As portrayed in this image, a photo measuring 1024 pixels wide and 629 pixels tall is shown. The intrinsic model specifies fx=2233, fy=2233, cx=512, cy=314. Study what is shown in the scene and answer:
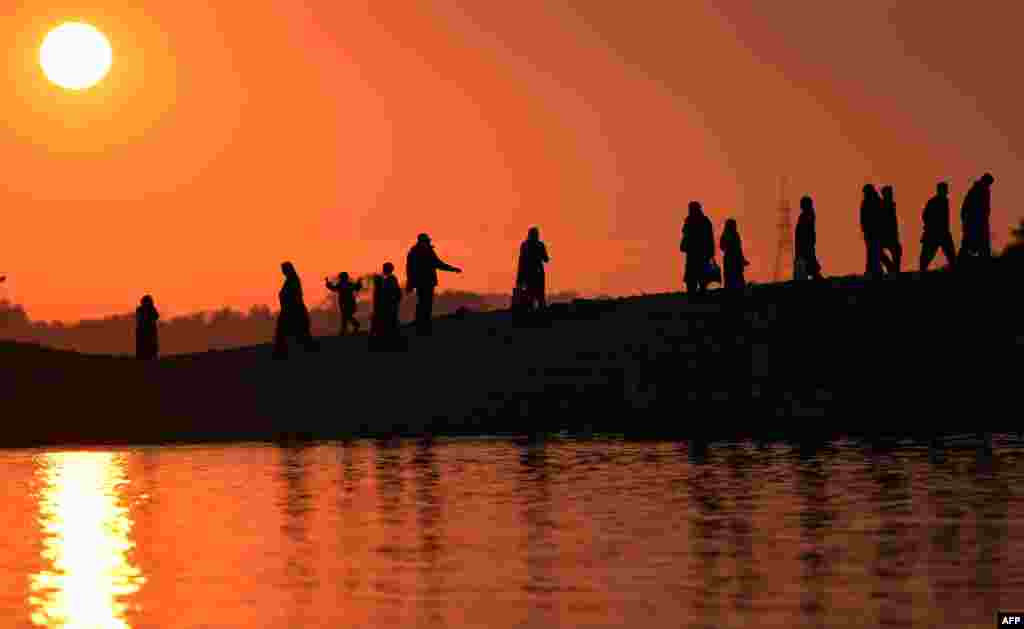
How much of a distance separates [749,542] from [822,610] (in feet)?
12.7

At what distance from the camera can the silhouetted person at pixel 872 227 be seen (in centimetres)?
4028

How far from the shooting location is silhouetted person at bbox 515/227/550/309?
4184 cm

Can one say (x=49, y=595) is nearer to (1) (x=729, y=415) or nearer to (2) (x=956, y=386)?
(1) (x=729, y=415)

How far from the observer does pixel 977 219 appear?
1591 inches

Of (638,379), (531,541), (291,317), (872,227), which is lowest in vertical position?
(531,541)

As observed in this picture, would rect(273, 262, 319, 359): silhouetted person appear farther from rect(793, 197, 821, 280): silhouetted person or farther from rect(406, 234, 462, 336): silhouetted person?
rect(793, 197, 821, 280): silhouetted person

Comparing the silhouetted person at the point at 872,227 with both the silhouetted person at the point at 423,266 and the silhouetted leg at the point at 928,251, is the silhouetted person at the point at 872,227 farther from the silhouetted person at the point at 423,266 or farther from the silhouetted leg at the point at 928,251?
the silhouetted person at the point at 423,266

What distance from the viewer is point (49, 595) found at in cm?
1489

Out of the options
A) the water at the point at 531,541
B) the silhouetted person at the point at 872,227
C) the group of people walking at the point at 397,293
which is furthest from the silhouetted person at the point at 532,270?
the water at the point at 531,541

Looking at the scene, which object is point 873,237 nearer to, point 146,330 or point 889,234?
point 889,234

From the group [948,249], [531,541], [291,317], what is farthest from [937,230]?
[531,541]

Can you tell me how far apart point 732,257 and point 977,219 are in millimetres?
4466

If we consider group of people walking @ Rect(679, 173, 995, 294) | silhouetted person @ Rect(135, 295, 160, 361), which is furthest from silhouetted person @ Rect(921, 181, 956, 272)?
silhouetted person @ Rect(135, 295, 160, 361)

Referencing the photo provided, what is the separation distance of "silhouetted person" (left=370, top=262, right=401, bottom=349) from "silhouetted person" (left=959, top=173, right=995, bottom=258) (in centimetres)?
1046
